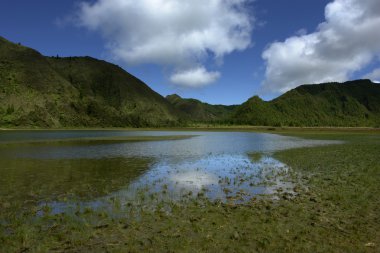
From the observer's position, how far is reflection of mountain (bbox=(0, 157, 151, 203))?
60.9 ft

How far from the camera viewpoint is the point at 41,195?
18.1m

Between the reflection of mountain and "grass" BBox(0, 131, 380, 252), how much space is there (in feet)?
12.5

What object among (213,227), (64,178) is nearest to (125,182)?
(64,178)

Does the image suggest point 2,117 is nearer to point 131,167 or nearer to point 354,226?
point 131,167

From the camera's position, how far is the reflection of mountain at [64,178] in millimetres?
18577

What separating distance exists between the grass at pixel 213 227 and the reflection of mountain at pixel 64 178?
3806mm

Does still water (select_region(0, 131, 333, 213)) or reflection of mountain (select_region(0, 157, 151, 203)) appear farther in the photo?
reflection of mountain (select_region(0, 157, 151, 203))

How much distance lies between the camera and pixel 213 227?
12.5 metres

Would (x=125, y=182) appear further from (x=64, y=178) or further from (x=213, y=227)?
(x=213, y=227)

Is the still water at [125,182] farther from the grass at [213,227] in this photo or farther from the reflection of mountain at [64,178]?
the grass at [213,227]

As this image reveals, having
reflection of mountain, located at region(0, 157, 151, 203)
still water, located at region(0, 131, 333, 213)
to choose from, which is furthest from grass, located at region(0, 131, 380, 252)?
reflection of mountain, located at region(0, 157, 151, 203)

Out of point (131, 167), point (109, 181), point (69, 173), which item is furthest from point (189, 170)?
point (69, 173)

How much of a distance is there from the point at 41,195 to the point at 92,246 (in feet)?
30.6

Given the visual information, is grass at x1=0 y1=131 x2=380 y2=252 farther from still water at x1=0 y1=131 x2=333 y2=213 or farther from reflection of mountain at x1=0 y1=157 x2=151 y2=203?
reflection of mountain at x1=0 y1=157 x2=151 y2=203
